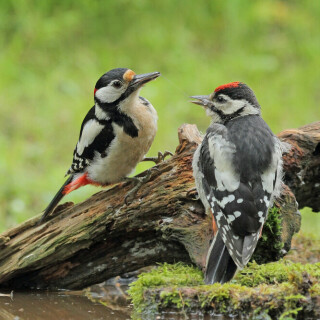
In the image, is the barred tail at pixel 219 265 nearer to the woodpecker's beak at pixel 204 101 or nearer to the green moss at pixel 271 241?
the green moss at pixel 271 241

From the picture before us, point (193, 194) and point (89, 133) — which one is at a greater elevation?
point (89, 133)

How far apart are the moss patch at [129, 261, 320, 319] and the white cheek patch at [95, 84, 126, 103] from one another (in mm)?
1452

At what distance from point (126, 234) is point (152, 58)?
5.49 m

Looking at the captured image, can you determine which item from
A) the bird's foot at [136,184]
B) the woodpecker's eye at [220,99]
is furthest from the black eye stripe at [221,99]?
the bird's foot at [136,184]

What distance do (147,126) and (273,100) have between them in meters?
4.64

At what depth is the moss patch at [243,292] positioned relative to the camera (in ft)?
13.3

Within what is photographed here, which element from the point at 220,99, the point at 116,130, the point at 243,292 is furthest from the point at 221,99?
the point at 243,292

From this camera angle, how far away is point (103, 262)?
5066 mm

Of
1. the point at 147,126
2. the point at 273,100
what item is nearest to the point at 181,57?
the point at 273,100

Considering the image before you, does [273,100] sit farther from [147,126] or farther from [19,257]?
[19,257]

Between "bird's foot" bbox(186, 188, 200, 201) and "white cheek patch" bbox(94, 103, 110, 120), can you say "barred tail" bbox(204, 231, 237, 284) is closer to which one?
"bird's foot" bbox(186, 188, 200, 201)

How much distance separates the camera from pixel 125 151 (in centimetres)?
539

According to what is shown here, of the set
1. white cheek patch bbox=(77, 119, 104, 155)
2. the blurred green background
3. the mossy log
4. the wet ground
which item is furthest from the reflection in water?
the blurred green background

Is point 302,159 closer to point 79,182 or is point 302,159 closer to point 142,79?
point 142,79
